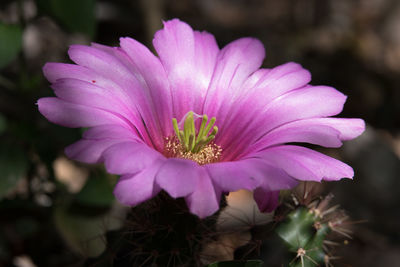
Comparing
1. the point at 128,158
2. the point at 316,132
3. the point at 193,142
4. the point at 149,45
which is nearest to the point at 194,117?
the point at 193,142

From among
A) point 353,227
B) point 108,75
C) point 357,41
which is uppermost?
point 108,75

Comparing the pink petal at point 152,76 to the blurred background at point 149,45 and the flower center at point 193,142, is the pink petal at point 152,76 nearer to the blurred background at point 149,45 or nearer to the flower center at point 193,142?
the flower center at point 193,142

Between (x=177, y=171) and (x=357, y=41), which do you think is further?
(x=357, y=41)

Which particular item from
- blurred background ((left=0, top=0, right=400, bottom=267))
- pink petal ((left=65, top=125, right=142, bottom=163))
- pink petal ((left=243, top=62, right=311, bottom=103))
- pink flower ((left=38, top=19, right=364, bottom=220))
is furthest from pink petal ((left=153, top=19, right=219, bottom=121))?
blurred background ((left=0, top=0, right=400, bottom=267))

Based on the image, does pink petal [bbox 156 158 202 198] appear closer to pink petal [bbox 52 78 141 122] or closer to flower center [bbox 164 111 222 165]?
pink petal [bbox 52 78 141 122]

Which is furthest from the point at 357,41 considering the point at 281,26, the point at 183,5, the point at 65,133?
the point at 65,133

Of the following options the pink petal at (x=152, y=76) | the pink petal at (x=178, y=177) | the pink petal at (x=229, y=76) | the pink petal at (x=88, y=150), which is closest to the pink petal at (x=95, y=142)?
the pink petal at (x=88, y=150)

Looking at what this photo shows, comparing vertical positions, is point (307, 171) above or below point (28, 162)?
above

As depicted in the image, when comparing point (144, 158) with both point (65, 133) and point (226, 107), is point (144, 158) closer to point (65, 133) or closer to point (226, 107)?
point (226, 107)
